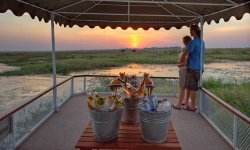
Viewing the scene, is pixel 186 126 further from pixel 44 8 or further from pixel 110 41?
pixel 110 41

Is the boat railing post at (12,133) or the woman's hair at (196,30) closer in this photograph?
the boat railing post at (12,133)

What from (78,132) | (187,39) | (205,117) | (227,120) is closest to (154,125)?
(78,132)

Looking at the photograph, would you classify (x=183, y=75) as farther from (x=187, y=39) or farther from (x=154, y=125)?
(x=154, y=125)

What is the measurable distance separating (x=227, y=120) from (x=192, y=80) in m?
1.18

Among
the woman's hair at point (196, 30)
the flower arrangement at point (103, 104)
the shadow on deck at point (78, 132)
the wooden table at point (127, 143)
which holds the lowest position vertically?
the shadow on deck at point (78, 132)

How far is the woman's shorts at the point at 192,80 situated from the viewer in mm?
5586

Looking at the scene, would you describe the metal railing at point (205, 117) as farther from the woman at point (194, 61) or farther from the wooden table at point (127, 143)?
the wooden table at point (127, 143)

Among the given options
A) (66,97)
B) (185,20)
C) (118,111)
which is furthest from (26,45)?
(118,111)

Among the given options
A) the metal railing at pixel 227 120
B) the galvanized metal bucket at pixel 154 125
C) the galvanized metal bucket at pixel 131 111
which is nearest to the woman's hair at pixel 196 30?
the metal railing at pixel 227 120

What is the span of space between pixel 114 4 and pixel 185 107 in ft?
8.24

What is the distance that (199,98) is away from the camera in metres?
5.75

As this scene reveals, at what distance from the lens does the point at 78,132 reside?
4562 millimetres

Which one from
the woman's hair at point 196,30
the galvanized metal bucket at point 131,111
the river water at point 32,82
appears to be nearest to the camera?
the galvanized metal bucket at point 131,111

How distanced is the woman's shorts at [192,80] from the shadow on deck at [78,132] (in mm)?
536
